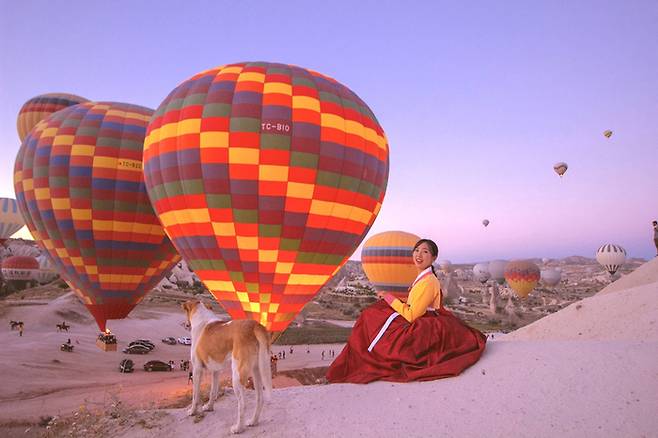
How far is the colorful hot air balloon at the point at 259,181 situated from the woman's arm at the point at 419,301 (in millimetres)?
7248

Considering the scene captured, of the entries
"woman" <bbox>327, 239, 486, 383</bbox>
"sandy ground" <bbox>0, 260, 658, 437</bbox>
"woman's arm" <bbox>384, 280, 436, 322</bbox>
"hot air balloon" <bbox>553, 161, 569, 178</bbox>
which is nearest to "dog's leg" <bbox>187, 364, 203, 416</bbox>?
"sandy ground" <bbox>0, 260, 658, 437</bbox>

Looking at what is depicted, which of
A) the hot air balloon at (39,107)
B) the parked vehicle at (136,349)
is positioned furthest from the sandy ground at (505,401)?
the hot air balloon at (39,107)

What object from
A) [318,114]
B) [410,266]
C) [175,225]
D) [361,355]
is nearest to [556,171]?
[410,266]

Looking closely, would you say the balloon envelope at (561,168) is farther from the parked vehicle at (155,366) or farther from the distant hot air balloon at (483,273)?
the parked vehicle at (155,366)

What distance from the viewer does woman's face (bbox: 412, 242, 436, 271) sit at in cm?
648

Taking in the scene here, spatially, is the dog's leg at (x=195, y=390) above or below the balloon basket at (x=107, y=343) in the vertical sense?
above

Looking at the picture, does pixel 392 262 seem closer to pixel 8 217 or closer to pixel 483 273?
pixel 483 273

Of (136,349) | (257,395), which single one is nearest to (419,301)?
(257,395)

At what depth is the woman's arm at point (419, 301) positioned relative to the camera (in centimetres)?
612

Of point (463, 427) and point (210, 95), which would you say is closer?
point (463, 427)

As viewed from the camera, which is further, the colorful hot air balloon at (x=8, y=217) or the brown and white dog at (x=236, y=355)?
the colorful hot air balloon at (x=8, y=217)

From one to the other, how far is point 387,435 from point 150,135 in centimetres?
1285

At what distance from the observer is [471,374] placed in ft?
18.6

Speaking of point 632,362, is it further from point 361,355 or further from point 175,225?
point 175,225
